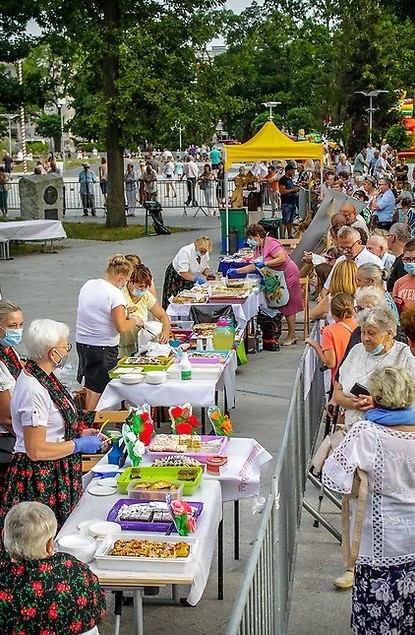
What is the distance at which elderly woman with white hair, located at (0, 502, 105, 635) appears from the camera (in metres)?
3.89

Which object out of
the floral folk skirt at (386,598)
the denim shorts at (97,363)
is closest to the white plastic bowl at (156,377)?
the denim shorts at (97,363)

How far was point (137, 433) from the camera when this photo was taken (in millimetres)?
6324

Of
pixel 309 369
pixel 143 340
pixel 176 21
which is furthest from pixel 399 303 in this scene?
pixel 176 21

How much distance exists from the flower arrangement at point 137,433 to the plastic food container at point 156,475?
→ 0.17 meters

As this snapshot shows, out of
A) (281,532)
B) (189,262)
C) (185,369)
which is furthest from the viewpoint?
(189,262)

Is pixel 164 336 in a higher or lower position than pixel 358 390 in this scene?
lower

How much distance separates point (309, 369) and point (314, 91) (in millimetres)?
56328

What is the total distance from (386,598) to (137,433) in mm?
2079

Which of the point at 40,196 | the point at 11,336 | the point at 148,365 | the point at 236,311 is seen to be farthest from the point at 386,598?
the point at 40,196

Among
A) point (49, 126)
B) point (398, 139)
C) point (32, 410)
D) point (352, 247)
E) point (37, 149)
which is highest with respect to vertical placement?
point (49, 126)

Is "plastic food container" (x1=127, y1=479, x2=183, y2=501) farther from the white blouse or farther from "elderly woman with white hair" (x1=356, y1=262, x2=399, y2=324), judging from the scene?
"elderly woman with white hair" (x1=356, y1=262, x2=399, y2=324)

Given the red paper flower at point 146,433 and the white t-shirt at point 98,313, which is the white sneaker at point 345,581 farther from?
the white t-shirt at point 98,313

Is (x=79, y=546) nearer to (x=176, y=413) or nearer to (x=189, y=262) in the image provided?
(x=176, y=413)

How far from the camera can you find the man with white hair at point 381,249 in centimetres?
1059
